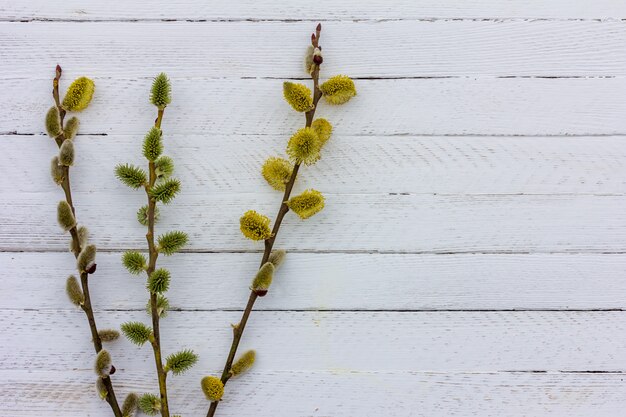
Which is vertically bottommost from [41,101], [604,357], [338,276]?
[604,357]

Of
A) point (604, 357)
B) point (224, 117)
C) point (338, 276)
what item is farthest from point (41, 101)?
point (604, 357)

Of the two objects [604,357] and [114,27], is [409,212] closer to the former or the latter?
[604,357]

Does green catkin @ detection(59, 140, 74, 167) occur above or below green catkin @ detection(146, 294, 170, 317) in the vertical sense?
above

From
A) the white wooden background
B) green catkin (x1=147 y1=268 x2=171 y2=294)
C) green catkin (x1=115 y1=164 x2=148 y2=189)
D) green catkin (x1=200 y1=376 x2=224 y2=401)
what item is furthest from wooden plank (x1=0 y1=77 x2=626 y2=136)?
green catkin (x1=200 y1=376 x2=224 y2=401)

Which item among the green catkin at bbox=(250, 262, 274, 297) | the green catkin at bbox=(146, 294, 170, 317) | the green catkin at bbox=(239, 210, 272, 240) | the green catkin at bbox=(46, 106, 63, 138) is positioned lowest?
the green catkin at bbox=(146, 294, 170, 317)

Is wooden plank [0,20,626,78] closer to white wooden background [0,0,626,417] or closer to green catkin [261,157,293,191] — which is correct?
white wooden background [0,0,626,417]

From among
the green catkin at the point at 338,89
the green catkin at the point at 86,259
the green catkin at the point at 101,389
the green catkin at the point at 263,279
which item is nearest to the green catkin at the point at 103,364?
the green catkin at the point at 101,389

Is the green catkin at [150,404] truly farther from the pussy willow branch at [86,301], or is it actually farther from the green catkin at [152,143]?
the green catkin at [152,143]
